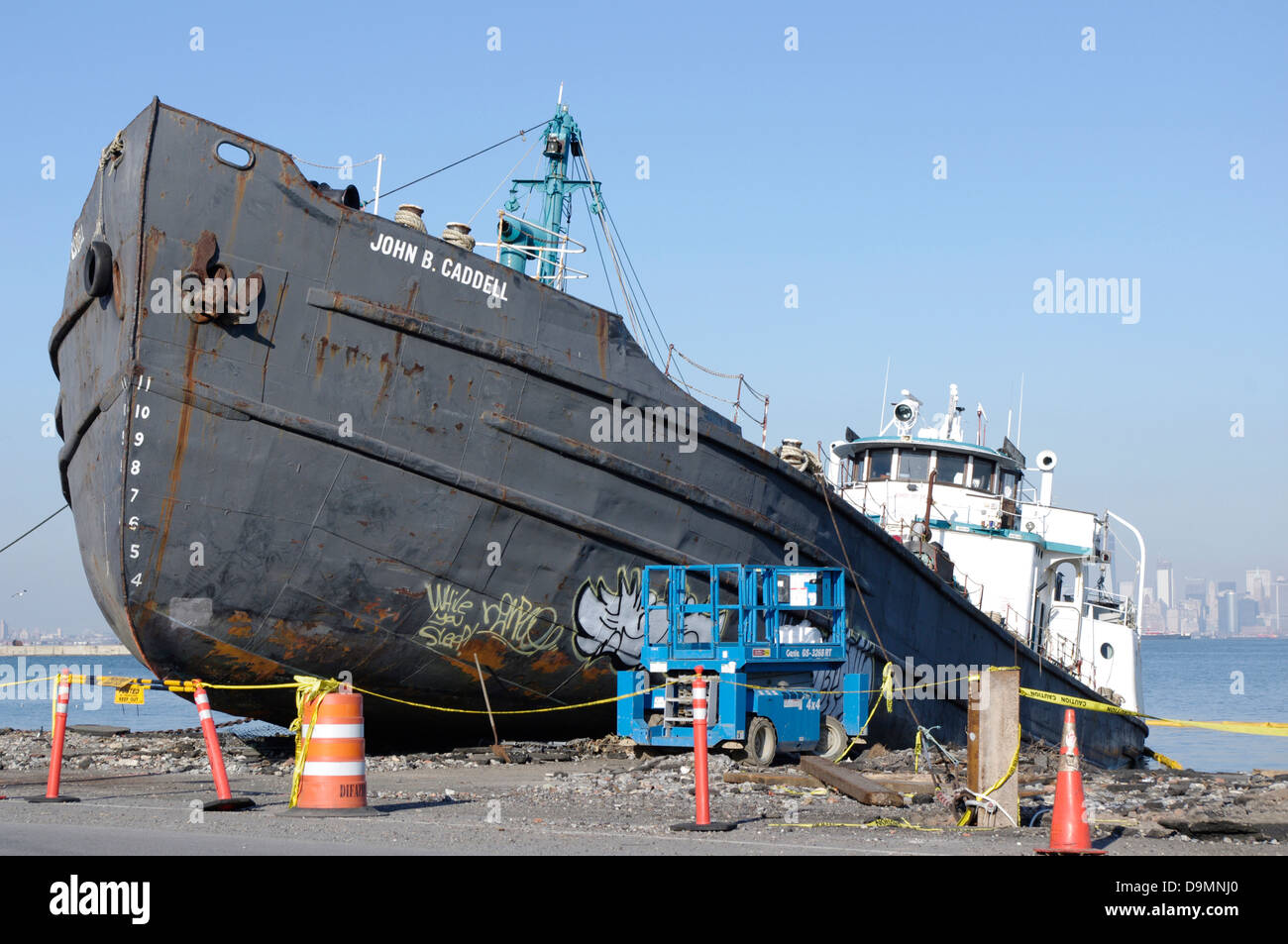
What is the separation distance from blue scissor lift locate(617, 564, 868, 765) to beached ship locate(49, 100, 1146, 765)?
37 cm

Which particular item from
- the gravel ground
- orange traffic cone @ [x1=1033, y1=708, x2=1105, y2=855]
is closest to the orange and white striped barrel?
the gravel ground

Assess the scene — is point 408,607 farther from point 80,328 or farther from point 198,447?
point 80,328

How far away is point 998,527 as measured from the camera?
19.5 m

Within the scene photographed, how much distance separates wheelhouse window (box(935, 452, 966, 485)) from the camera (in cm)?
1989

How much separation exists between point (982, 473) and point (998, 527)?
0.94 meters

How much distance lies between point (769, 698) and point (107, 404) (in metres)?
6.19

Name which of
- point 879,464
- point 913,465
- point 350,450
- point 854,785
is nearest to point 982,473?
point 913,465

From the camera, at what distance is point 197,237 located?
34.5 feet

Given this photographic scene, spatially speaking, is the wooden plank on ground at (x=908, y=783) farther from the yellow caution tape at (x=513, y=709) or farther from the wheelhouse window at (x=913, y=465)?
the wheelhouse window at (x=913, y=465)

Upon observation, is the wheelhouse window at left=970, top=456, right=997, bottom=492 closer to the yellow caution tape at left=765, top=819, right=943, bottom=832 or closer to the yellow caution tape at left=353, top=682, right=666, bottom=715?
the yellow caution tape at left=353, top=682, right=666, bottom=715

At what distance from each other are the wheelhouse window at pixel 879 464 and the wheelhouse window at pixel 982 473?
1.27m

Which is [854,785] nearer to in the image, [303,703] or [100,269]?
[303,703]
